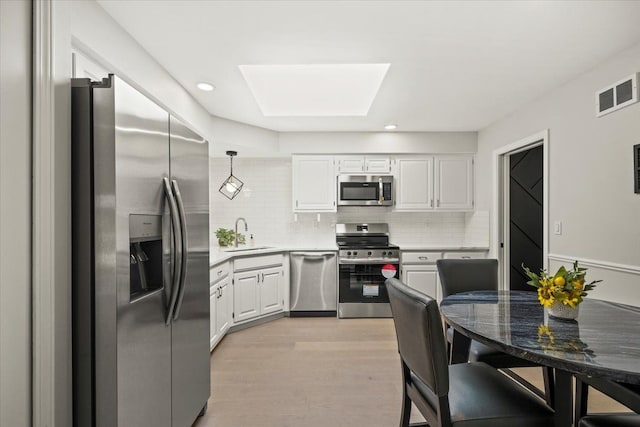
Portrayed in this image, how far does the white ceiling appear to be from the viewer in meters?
1.84

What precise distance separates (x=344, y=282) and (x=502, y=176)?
7.58 ft

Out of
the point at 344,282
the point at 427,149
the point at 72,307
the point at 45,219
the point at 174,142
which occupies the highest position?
the point at 427,149

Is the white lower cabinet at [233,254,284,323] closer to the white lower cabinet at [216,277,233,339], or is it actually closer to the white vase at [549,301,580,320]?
the white lower cabinet at [216,277,233,339]

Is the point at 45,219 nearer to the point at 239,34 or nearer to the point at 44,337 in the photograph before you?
the point at 44,337

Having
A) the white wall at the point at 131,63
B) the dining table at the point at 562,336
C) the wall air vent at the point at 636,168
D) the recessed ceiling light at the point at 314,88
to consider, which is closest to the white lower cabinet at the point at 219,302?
the white wall at the point at 131,63

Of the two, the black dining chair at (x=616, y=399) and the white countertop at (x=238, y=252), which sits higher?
the white countertop at (x=238, y=252)

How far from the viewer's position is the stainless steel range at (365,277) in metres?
4.29

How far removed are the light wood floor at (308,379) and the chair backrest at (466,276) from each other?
84 centimetres

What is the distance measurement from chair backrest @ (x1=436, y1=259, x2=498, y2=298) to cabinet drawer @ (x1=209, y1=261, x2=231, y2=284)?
194 centimetres

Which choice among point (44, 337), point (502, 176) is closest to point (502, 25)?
point (502, 176)

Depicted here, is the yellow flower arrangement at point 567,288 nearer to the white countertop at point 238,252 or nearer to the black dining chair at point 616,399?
the black dining chair at point 616,399

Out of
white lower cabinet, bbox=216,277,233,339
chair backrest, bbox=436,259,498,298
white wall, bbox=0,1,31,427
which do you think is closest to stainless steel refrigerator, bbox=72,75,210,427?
white wall, bbox=0,1,31,427

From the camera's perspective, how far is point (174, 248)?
1.61m

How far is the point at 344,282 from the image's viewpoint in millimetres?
4320
